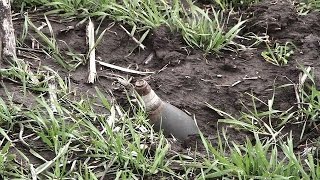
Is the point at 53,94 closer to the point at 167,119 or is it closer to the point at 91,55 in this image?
the point at 91,55

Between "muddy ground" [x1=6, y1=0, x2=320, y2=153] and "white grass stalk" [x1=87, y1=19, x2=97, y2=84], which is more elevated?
"white grass stalk" [x1=87, y1=19, x2=97, y2=84]

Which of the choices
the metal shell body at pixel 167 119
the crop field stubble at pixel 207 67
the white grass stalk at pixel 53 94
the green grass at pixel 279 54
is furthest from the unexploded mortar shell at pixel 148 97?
the green grass at pixel 279 54

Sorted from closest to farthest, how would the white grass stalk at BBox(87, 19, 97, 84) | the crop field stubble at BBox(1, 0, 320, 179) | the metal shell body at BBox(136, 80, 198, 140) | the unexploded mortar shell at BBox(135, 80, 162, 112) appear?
the unexploded mortar shell at BBox(135, 80, 162, 112) → the metal shell body at BBox(136, 80, 198, 140) → the crop field stubble at BBox(1, 0, 320, 179) → the white grass stalk at BBox(87, 19, 97, 84)

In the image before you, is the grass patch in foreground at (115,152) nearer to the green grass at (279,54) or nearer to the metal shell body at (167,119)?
the metal shell body at (167,119)

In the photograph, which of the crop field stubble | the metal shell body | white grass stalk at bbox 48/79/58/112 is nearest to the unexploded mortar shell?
the metal shell body

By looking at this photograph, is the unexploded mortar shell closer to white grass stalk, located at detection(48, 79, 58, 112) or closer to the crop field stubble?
the crop field stubble

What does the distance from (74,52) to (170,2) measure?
2.57 ft

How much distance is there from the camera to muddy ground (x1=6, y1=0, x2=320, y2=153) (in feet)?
12.0

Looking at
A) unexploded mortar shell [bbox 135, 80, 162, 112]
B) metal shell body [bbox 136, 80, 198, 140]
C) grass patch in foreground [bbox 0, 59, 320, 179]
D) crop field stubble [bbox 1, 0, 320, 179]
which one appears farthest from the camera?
crop field stubble [bbox 1, 0, 320, 179]

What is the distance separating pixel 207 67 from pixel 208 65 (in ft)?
0.06

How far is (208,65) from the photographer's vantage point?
3891 millimetres

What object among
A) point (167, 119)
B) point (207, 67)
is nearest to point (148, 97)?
point (167, 119)

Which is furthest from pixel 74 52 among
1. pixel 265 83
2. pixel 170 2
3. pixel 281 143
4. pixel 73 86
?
pixel 281 143

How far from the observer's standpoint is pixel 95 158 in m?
3.12
